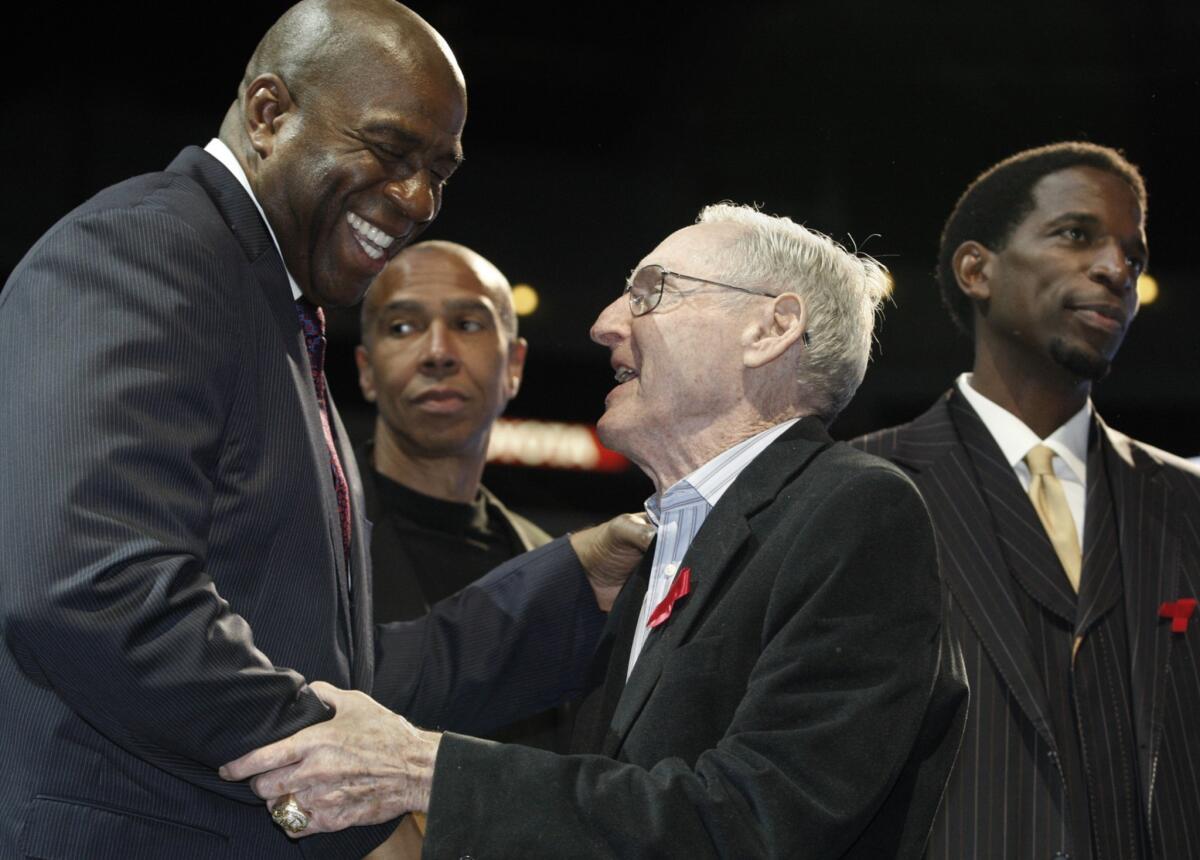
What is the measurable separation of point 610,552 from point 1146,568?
0.93 metres

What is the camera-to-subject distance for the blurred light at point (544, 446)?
15.0ft

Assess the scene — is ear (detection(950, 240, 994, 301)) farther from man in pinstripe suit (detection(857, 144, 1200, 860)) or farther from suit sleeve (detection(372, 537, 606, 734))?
suit sleeve (detection(372, 537, 606, 734))

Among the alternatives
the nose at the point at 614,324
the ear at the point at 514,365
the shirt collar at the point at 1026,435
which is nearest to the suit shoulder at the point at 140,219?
the nose at the point at 614,324

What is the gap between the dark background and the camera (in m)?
3.67

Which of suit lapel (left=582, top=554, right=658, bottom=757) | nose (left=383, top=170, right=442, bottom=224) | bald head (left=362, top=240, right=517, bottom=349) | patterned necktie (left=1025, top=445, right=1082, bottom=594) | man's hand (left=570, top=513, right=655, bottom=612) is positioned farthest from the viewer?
bald head (left=362, top=240, right=517, bottom=349)

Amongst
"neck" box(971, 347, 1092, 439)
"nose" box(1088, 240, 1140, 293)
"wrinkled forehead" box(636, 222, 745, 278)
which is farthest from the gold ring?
"nose" box(1088, 240, 1140, 293)

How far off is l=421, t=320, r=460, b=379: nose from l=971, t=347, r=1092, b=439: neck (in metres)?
1.21

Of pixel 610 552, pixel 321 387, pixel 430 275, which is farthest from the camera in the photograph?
Answer: pixel 430 275

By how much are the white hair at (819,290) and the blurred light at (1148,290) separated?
1802 millimetres

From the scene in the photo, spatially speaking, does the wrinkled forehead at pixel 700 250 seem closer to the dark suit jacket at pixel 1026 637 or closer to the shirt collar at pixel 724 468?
the shirt collar at pixel 724 468

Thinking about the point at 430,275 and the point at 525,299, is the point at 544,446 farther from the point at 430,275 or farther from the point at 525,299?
the point at 430,275

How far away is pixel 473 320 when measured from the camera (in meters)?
3.53

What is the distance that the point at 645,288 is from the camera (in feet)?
7.02

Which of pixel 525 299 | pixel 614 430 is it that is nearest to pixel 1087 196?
pixel 614 430
